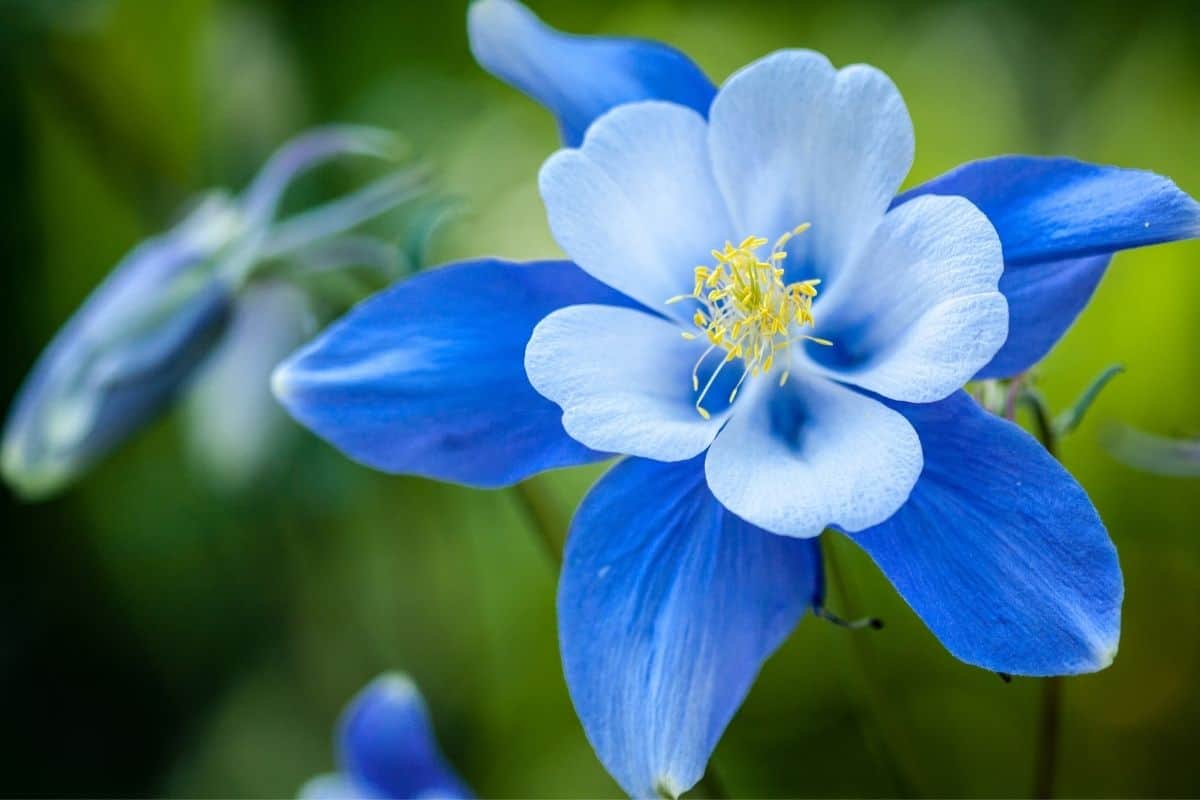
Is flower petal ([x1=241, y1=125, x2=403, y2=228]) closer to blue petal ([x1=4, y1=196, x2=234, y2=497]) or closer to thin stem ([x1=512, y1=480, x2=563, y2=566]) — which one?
blue petal ([x1=4, y1=196, x2=234, y2=497])

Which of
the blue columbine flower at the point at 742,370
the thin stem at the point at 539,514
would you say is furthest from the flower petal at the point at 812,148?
the thin stem at the point at 539,514

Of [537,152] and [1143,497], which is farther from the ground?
[537,152]

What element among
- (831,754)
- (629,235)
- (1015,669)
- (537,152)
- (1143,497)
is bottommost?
(831,754)

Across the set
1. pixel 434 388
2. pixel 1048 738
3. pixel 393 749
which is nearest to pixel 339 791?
pixel 393 749

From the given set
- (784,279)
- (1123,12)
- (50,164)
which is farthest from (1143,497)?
(50,164)

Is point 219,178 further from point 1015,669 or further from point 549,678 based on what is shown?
point 1015,669

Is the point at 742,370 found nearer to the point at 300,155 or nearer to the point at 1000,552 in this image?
the point at 1000,552

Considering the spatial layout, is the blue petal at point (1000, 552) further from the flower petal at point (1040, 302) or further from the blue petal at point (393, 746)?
the blue petal at point (393, 746)
